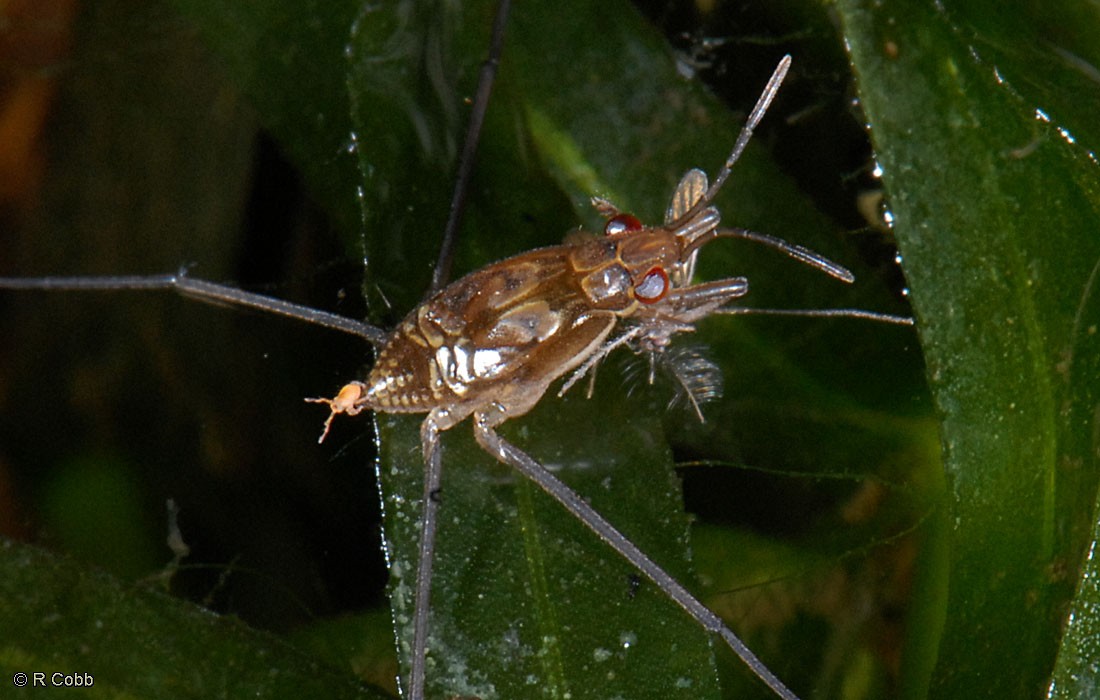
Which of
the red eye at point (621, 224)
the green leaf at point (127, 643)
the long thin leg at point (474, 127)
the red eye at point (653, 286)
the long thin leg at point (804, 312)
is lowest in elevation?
the green leaf at point (127, 643)

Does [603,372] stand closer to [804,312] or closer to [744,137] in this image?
[804,312]

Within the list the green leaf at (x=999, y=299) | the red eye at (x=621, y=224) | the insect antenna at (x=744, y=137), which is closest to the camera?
the green leaf at (x=999, y=299)

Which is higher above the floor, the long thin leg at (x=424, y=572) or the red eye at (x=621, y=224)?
the red eye at (x=621, y=224)

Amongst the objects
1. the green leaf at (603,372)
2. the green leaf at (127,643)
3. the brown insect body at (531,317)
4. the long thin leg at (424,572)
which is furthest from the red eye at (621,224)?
the green leaf at (127,643)

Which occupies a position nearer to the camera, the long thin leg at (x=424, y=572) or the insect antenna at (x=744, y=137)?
the long thin leg at (x=424, y=572)

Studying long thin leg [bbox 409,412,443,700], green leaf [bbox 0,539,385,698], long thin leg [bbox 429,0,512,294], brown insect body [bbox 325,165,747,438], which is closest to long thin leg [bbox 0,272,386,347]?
brown insect body [bbox 325,165,747,438]

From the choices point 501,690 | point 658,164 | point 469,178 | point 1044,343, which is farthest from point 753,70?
point 501,690

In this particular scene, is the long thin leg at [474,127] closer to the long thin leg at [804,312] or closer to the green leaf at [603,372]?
the green leaf at [603,372]

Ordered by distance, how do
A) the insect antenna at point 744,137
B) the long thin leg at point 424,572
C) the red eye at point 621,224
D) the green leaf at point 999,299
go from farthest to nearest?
the red eye at point 621,224
the insect antenna at point 744,137
the long thin leg at point 424,572
the green leaf at point 999,299
